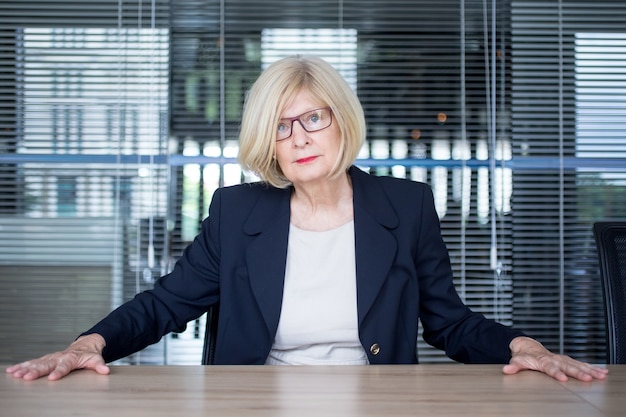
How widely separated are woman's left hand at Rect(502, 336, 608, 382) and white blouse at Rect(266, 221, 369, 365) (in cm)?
47

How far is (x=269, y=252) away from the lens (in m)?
2.05

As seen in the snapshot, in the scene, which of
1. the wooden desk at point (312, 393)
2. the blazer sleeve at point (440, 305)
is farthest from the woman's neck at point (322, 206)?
the wooden desk at point (312, 393)

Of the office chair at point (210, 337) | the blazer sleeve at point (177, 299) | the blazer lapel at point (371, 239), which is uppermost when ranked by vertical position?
the blazer lapel at point (371, 239)

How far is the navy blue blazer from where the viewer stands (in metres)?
1.95

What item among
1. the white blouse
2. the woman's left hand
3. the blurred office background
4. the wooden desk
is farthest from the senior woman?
the blurred office background

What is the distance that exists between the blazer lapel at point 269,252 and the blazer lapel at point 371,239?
0.67ft

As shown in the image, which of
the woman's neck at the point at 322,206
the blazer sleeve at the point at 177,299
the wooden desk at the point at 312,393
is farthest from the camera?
the woman's neck at the point at 322,206

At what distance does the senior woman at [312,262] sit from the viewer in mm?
1966

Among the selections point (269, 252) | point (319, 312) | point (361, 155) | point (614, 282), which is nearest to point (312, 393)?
point (319, 312)

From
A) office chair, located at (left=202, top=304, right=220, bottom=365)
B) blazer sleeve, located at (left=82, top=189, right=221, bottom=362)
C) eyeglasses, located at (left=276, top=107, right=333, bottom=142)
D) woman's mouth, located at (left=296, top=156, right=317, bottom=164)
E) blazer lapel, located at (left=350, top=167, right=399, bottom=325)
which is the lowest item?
office chair, located at (left=202, top=304, right=220, bottom=365)

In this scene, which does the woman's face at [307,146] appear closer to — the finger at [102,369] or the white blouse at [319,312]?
the white blouse at [319,312]

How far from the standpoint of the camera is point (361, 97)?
4.01 m

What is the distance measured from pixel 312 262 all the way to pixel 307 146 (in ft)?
1.03

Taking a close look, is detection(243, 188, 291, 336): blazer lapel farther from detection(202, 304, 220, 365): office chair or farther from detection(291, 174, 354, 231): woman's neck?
detection(202, 304, 220, 365): office chair
